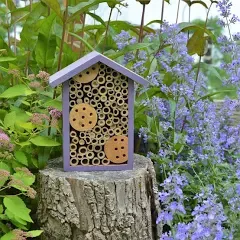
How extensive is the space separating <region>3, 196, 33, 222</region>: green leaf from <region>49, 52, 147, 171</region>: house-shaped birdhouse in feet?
0.81

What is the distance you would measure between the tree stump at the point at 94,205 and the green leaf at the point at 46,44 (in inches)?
20.0

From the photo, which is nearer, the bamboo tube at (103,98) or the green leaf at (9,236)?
the green leaf at (9,236)

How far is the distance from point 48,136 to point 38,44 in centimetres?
38

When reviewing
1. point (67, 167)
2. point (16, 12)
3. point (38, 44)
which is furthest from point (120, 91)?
point (16, 12)

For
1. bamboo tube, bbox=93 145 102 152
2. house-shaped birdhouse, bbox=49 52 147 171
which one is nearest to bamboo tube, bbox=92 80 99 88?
house-shaped birdhouse, bbox=49 52 147 171

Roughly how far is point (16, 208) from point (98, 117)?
436mm

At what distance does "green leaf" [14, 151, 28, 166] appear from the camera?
2006 millimetres

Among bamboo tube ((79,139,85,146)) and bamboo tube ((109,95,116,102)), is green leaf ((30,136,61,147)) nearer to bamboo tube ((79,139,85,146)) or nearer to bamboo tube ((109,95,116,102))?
bamboo tube ((79,139,85,146))

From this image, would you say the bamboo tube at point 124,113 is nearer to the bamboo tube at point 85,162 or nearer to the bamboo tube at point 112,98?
the bamboo tube at point 112,98

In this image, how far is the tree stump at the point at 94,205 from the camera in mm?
1936

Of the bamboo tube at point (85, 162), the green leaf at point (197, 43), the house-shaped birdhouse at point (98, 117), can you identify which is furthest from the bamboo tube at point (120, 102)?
the green leaf at point (197, 43)

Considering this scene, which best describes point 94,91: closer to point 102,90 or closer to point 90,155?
point 102,90

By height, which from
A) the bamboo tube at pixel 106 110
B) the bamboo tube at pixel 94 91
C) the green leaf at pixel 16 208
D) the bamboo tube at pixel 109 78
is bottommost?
the green leaf at pixel 16 208

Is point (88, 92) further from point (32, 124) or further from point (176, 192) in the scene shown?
point (176, 192)
